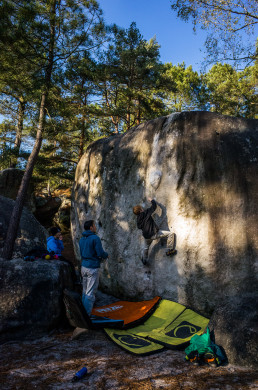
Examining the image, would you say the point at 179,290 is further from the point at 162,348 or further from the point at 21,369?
the point at 21,369

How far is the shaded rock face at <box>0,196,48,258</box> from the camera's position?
31.7 feet

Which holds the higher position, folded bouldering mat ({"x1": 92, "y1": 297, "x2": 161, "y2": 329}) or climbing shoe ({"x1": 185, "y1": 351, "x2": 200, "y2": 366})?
climbing shoe ({"x1": 185, "y1": 351, "x2": 200, "y2": 366})

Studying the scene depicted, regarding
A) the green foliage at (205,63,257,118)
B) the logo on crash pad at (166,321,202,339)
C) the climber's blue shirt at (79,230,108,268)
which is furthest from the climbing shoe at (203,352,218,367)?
the green foliage at (205,63,257,118)

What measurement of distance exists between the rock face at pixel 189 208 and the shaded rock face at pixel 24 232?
10.1 ft

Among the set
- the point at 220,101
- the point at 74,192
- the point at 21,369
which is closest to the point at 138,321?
the point at 21,369

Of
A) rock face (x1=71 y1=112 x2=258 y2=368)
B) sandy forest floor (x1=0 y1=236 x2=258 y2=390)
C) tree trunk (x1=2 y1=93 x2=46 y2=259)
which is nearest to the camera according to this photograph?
sandy forest floor (x1=0 y1=236 x2=258 y2=390)

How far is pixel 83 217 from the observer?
10234 mm

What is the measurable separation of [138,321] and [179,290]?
1.44 meters

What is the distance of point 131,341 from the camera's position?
512 cm

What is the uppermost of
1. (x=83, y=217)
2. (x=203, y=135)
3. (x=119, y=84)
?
(x=119, y=84)

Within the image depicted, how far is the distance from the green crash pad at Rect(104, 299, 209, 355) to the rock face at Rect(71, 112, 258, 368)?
0.44 m

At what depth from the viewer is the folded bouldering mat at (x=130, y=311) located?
6148 millimetres

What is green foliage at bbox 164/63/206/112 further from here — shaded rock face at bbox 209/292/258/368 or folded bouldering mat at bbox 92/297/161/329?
shaded rock face at bbox 209/292/258/368

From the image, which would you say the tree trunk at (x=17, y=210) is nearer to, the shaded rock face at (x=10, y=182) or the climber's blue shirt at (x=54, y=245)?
the climber's blue shirt at (x=54, y=245)
